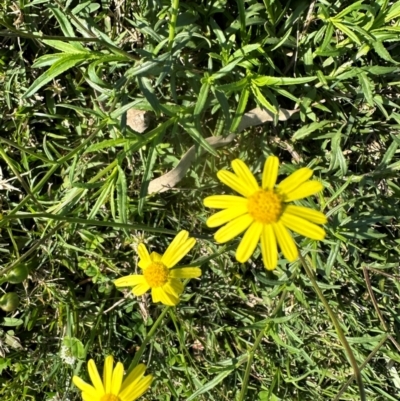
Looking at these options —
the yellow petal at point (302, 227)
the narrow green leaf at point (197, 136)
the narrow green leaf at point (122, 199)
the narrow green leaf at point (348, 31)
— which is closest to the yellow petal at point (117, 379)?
the narrow green leaf at point (122, 199)

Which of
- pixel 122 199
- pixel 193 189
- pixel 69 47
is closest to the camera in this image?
pixel 69 47

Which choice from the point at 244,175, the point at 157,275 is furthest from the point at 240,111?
the point at 157,275

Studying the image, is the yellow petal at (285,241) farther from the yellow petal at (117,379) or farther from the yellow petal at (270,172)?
the yellow petal at (117,379)

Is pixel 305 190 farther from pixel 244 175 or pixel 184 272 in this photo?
pixel 184 272

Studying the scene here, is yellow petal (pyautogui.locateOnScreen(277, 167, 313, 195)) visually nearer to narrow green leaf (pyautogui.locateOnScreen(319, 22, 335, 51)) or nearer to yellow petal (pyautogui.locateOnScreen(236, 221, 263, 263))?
yellow petal (pyautogui.locateOnScreen(236, 221, 263, 263))

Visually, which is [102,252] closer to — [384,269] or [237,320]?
[237,320]

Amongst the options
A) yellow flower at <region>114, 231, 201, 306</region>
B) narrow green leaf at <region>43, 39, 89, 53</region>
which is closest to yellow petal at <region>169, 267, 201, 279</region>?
yellow flower at <region>114, 231, 201, 306</region>
